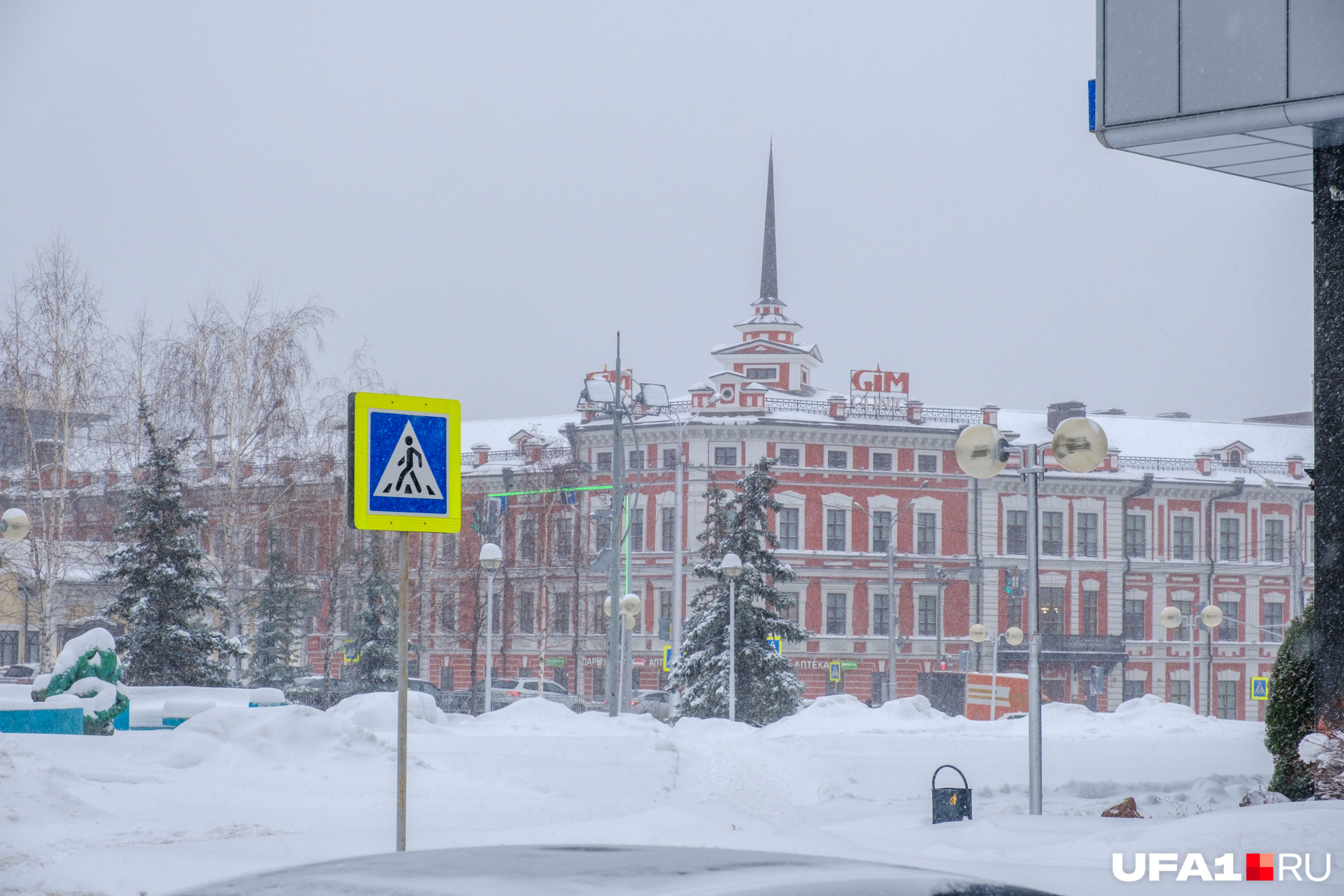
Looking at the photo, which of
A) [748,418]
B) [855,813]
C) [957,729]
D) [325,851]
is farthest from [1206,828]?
[748,418]

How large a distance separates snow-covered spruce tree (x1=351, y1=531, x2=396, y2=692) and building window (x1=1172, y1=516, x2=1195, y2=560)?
3661 cm

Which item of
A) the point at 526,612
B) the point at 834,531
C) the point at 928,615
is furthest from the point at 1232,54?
the point at 526,612

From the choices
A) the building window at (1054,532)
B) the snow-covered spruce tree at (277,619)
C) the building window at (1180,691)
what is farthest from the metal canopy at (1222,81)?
the building window at (1180,691)

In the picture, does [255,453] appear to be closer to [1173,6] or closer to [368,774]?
[368,774]

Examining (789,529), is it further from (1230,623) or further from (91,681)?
(91,681)

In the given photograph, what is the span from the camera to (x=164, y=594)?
2936 centimetres

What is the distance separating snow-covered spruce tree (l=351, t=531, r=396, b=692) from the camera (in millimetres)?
40219

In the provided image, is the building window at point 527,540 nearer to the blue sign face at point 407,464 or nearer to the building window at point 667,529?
the building window at point 667,529

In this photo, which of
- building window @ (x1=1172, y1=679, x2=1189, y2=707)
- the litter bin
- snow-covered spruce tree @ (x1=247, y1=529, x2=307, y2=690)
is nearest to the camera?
the litter bin

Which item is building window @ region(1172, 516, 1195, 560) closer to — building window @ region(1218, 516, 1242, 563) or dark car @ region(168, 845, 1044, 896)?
building window @ region(1218, 516, 1242, 563)

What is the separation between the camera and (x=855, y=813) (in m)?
14.5

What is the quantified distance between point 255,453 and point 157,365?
324 centimetres

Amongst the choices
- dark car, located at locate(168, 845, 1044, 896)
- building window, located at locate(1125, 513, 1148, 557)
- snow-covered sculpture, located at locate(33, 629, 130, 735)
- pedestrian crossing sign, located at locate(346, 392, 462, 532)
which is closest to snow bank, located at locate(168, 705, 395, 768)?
snow-covered sculpture, located at locate(33, 629, 130, 735)

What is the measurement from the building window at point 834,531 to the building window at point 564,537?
10.6 meters
